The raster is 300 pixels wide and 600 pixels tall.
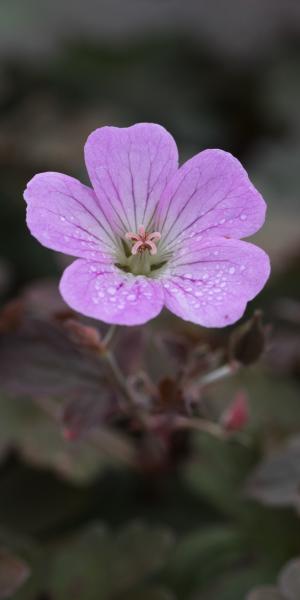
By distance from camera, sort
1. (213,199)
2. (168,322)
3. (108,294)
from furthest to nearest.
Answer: (168,322), (213,199), (108,294)

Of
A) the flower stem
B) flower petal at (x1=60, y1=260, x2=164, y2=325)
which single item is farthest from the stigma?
the flower stem

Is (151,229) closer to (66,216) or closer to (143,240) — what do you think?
(143,240)

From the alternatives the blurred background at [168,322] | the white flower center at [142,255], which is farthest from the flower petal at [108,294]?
the blurred background at [168,322]

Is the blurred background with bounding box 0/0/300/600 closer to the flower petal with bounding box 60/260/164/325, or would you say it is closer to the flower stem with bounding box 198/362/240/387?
the flower stem with bounding box 198/362/240/387

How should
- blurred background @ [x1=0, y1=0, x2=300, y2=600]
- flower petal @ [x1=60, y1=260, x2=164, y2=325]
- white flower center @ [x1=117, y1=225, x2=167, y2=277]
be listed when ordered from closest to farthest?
flower petal @ [x1=60, y1=260, x2=164, y2=325] < white flower center @ [x1=117, y1=225, x2=167, y2=277] < blurred background @ [x1=0, y1=0, x2=300, y2=600]

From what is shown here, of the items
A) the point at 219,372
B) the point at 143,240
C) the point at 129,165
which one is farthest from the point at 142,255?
the point at 219,372

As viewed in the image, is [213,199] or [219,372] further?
[219,372]
